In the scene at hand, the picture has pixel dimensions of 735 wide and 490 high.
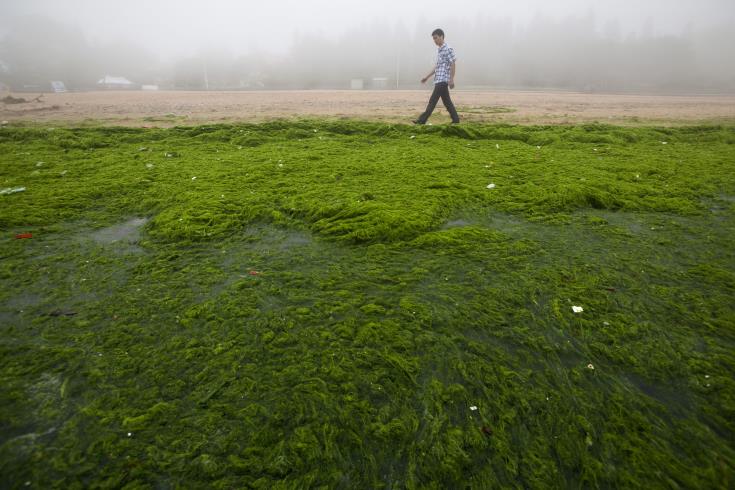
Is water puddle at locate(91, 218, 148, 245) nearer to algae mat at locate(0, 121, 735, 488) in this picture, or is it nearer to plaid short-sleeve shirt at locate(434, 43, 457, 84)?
algae mat at locate(0, 121, 735, 488)

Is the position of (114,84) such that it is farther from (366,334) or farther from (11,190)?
(366,334)

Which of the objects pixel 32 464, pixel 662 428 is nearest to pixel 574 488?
pixel 662 428

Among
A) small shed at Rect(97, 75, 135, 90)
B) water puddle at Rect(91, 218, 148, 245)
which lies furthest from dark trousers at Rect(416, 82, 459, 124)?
small shed at Rect(97, 75, 135, 90)

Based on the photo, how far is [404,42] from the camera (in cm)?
9800

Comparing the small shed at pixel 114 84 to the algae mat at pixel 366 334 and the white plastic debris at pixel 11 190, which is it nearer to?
the white plastic debris at pixel 11 190

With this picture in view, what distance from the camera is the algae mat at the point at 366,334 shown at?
1.70 m

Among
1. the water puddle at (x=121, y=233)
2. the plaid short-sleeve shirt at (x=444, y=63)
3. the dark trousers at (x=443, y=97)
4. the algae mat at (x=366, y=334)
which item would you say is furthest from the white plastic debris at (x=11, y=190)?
the plaid short-sleeve shirt at (x=444, y=63)

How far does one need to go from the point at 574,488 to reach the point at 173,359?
2.16 metres

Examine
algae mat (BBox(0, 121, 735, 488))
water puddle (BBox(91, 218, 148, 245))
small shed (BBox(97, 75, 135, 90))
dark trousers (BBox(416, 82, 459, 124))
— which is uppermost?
small shed (BBox(97, 75, 135, 90))

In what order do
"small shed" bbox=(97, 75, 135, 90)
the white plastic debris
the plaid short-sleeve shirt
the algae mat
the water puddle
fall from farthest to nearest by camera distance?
"small shed" bbox=(97, 75, 135, 90)
the plaid short-sleeve shirt
the white plastic debris
the water puddle
the algae mat

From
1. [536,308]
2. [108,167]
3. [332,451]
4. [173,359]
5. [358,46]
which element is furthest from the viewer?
[358,46]

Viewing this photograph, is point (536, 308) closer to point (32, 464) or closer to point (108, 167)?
A: point (32, 464)

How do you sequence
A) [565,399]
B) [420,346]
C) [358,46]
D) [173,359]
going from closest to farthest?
Answer: [565,399] < [173,359] < [420,346] < [358,46]

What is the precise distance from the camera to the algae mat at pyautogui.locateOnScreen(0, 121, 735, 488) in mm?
1696
